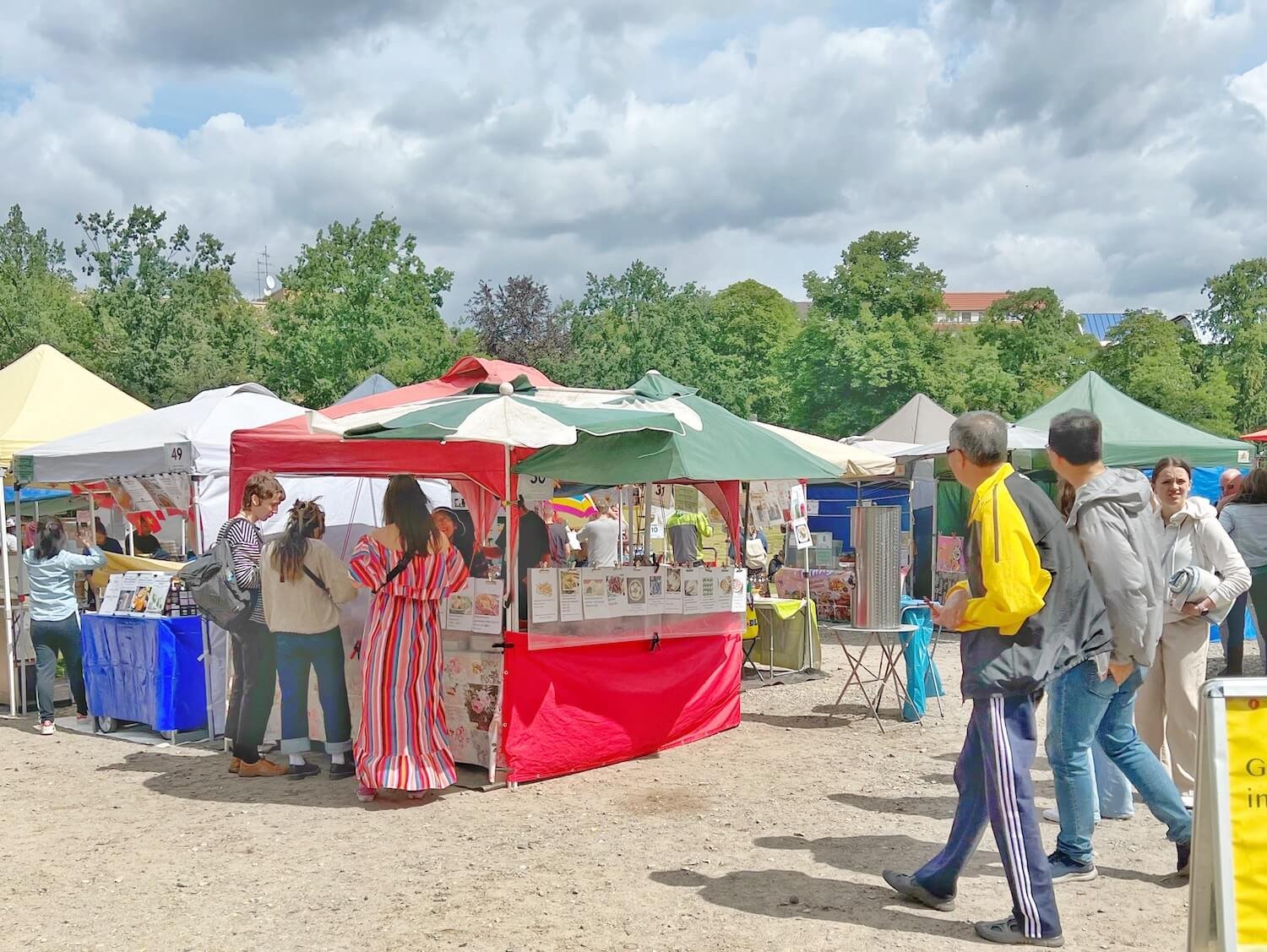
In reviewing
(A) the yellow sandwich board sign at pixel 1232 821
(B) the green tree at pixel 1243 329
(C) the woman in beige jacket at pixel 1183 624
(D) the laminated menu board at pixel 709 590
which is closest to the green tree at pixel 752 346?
(B) the green tree at pixel 1243 329

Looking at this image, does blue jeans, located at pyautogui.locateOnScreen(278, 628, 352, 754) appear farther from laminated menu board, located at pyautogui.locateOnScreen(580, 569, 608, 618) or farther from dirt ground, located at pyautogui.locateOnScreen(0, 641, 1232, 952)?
laminated menu board, located at pyautogui.locateOnScreen(580, 569, 608, 618)

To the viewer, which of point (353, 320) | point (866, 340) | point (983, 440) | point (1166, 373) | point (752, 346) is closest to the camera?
point (983, 440)

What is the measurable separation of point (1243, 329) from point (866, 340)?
18616 millimetres

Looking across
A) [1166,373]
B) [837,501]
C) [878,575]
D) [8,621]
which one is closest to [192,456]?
[8,621]

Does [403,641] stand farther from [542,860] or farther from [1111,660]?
[1111,660]

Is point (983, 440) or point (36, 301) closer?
point (983, 440)

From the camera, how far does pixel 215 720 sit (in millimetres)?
7938

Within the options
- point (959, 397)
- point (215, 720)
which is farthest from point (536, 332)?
point (215, 720)

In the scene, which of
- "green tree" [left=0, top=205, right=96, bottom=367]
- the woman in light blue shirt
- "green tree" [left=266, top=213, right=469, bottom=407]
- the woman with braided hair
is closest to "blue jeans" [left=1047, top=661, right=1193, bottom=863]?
the woman with braided hair

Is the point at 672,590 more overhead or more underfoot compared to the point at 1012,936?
more overhead

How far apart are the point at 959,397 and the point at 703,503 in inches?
974

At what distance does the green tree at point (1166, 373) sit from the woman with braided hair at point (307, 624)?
125 ft

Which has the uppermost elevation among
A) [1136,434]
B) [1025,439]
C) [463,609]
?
[1136,434]

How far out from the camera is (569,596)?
6.48 meters
